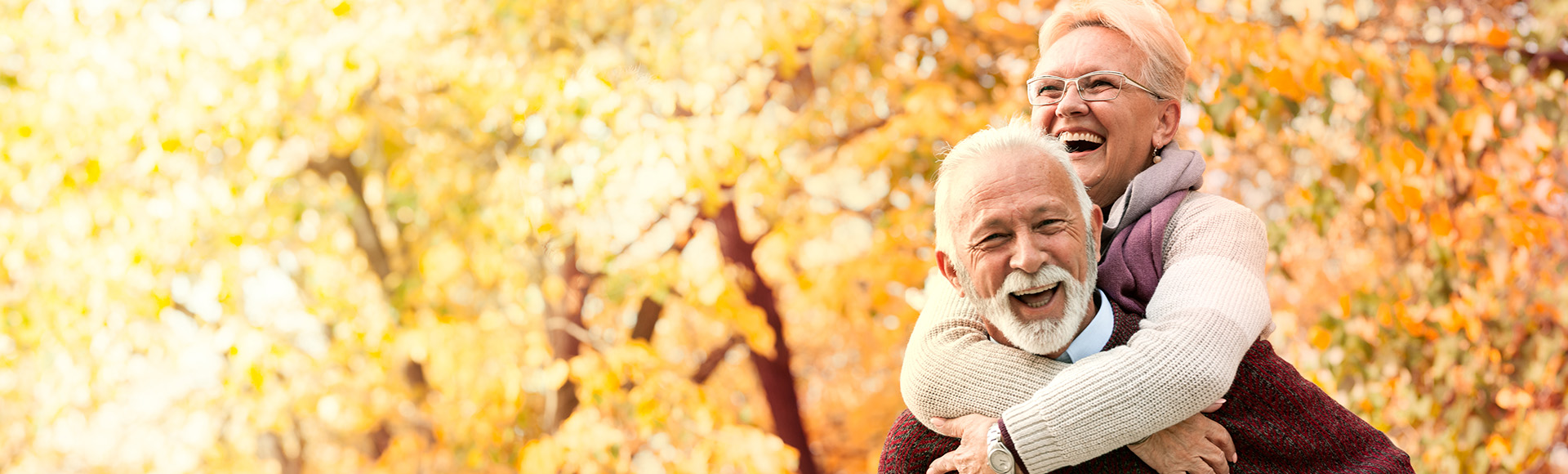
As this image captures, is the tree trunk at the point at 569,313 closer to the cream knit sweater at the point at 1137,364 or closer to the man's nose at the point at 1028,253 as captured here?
the cream knit sweater at the point at 1137,364

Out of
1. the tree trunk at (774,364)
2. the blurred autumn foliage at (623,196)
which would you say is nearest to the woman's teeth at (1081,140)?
the blurred autumn foliage at (623,196)

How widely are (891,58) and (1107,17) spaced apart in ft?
9.12

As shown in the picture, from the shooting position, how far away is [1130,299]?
4.39ft

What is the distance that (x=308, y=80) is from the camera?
429 cm

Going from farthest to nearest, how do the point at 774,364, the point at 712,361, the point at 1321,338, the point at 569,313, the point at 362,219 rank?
1. the point at 362,219
2. the point at 712,361
3. the point at 774,364
4. the point at 569,313
5. the point at 1321,338

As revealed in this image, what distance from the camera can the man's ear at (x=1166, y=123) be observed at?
1452 millimetres

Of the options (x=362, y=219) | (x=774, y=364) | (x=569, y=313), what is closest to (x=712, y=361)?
(x=774, y=364)

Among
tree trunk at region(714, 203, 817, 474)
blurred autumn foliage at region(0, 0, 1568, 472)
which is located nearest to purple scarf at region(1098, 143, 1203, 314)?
blurred autumn foliage at region(0, 0, 1568, 472)

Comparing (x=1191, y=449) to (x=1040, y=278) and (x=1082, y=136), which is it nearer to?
(x=1040, y=278)

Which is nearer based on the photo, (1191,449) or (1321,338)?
(1191,449)

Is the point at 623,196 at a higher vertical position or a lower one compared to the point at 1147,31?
lower

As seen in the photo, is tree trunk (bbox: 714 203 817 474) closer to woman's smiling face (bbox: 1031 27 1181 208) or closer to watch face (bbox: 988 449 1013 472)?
woman's smiling face (bbox: 1031 27 1181 208)

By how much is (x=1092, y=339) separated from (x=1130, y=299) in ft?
0.37

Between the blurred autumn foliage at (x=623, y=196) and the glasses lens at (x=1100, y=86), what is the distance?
162 cm
